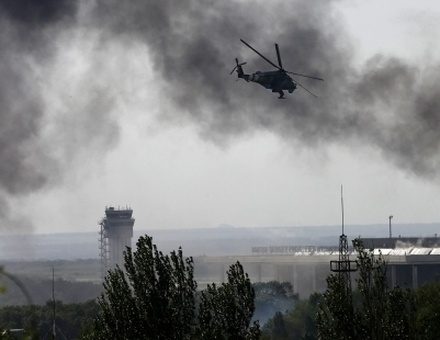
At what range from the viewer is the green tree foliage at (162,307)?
7800 cm

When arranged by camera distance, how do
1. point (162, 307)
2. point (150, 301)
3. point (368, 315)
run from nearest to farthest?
point (162, 307) < point (150, 301) < point (368, 315)

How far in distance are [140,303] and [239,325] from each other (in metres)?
7.21

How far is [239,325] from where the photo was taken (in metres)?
81.6

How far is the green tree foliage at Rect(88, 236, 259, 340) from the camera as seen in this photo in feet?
256

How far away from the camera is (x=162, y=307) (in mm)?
78500

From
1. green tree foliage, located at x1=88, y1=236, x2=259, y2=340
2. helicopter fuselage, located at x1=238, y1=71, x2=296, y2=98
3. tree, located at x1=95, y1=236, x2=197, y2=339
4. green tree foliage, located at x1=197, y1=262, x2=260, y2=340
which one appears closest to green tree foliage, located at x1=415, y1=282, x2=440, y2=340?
green tree foliage, located at x1=197, y1=262, x2=260, y2=340

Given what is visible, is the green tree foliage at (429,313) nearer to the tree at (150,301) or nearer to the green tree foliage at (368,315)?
the green tree foliage at (368,315)

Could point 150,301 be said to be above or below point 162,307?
above

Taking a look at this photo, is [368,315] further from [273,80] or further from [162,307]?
Result: [273,80]

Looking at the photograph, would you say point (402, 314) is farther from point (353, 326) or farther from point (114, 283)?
point (114, 283)

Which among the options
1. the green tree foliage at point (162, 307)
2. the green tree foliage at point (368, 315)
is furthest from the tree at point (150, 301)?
the green tree foliage at point (368, 315)

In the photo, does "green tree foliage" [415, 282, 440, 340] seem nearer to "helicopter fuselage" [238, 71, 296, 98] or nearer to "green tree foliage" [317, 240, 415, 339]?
"green tree foliage" [317, 240, 415, 339]

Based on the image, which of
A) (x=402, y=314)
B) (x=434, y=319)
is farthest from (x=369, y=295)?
(x=434, y=319)

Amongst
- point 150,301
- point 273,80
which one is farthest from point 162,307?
point 273,80
